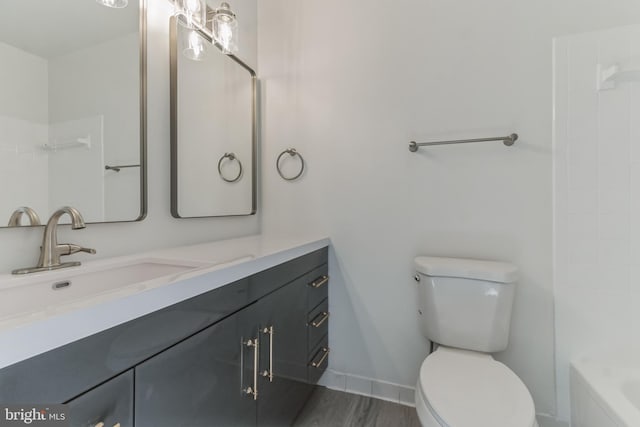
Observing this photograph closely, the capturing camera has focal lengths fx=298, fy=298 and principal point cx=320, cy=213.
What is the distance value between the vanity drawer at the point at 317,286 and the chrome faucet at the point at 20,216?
3.42 ft

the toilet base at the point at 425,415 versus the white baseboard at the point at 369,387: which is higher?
the toilet base at the point at 425,415

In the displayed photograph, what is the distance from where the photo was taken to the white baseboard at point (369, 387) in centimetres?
166

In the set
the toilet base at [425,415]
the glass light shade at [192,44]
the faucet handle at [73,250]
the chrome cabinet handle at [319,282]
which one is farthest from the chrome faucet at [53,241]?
the toilet base at [425,415]

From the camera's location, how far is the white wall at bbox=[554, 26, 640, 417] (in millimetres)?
1327

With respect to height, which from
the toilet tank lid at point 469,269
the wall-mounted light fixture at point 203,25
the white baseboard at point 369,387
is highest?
the wall-mounted light fixture at point 203,25

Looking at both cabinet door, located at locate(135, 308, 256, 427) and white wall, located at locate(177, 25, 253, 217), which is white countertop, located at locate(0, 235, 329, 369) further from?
white wall, located at locate(177, 25, 253, 217)

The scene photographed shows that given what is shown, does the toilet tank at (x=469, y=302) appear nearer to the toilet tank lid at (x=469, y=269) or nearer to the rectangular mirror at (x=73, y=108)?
the toilet tank lid at (x=469, y=269)

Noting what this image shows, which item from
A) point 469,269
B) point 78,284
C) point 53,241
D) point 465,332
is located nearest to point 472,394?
point 465,332

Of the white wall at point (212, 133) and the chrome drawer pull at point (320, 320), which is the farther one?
the chrome drawer pull at point (320, 320)

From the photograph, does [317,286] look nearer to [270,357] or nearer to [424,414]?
[270,357]

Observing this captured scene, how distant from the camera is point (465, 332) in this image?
136cm

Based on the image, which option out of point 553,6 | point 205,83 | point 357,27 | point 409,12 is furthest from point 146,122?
point 553,6

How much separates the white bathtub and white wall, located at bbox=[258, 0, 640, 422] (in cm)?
12

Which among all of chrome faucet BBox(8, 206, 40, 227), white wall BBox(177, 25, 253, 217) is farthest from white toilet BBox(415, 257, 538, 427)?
chrome faucet BBox(8, 206, 40, 227)
